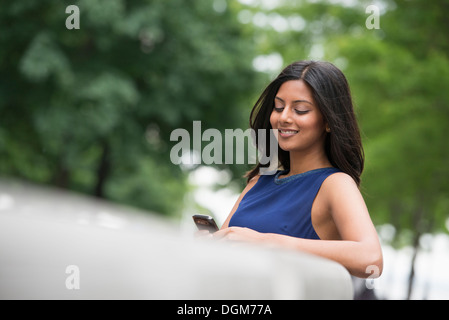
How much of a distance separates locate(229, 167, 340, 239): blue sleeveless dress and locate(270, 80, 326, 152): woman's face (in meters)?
0.11

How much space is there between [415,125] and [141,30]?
6642 mm

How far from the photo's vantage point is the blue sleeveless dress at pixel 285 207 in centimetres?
169

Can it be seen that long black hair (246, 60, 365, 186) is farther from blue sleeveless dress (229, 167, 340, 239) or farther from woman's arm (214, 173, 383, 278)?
woman's arm (214, 173, 383, 278)

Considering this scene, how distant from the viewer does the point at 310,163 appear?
6.19 ft

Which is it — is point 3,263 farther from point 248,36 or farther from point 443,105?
point 248,36

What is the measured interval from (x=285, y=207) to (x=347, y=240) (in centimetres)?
35

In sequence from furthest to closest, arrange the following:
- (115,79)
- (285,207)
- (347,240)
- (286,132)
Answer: (115,79) → (286,132) → (285,207) → (347,240)

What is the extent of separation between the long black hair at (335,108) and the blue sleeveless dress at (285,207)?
0.30 feet

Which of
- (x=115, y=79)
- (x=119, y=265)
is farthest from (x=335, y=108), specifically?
(x=115, y=79)

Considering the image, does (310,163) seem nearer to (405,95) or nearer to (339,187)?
(339,187)

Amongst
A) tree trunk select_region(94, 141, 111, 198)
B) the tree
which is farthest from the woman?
tree trunk select_region(94, 141, 111, 198)

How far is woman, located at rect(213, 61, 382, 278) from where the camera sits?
64.9 inches

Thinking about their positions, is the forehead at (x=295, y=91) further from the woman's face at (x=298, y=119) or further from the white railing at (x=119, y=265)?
the white railing at (x=119, y=265)

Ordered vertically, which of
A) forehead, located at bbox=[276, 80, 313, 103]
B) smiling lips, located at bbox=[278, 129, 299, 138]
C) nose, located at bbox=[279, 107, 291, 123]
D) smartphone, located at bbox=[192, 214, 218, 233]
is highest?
forehead, located at bbox=[276, 80, 313, 103]
